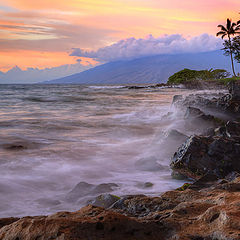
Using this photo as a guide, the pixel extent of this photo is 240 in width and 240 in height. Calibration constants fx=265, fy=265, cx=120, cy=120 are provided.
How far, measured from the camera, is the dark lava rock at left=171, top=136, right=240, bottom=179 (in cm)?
547

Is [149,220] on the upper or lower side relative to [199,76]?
lower

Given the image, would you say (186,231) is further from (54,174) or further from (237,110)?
(237,110)

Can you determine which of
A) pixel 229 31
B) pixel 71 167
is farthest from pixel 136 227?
pixel 229 31

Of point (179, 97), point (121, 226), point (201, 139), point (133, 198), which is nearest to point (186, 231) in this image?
point (121, 226)

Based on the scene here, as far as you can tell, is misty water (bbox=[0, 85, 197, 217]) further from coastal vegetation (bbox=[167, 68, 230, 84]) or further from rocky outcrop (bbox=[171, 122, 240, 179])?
coastal vegetation (bbox=[167, 68, 230, 84])

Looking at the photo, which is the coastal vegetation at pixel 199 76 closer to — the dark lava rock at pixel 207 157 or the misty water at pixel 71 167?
the misty water at pixel 71 167

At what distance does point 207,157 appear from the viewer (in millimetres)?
5684

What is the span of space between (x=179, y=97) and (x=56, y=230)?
1600 cm

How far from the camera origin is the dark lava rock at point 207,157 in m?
5.47

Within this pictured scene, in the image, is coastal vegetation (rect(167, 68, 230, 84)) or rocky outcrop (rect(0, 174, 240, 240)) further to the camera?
coastal vegetation (rect(167, 68, 230, 84))

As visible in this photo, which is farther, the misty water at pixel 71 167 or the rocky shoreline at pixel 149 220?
the misty water at pixel 71 167

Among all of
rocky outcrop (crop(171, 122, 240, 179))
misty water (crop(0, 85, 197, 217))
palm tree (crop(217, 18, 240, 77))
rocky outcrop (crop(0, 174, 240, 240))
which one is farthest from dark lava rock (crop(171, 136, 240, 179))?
palm tree (crop(217, 18, 240, 77))

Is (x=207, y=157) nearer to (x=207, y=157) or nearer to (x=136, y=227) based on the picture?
(x=207, y=157)

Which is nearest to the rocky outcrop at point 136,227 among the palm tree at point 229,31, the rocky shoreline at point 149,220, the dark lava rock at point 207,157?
the rocky shoreline at point 149,220
